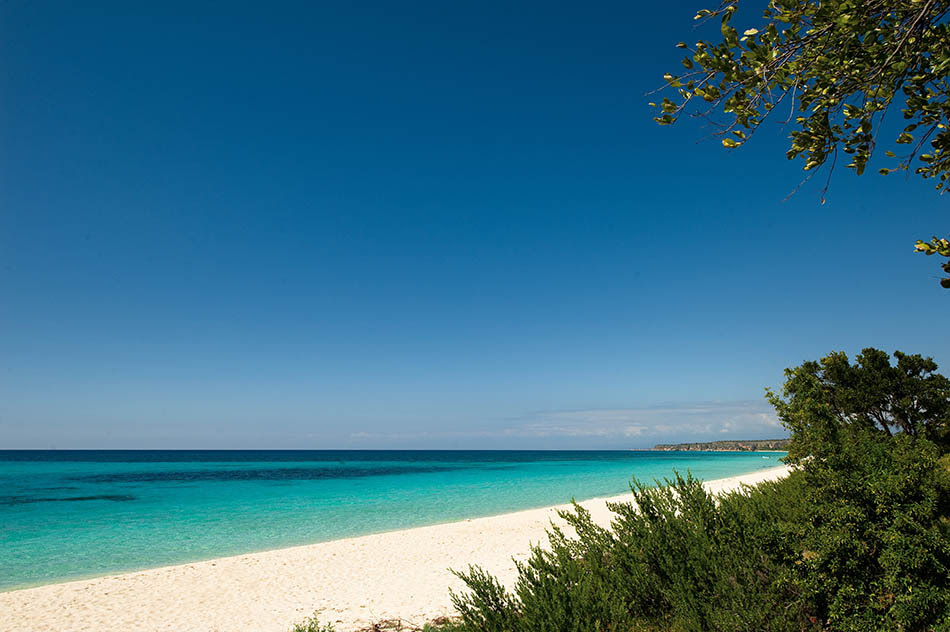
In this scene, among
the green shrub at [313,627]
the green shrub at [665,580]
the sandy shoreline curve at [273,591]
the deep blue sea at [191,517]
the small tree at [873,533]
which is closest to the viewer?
the small tree at [873,533]

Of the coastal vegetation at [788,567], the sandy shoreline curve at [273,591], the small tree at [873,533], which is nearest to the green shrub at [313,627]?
the coastal vegetation at [788,567]

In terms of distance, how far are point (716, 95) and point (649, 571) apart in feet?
16.3

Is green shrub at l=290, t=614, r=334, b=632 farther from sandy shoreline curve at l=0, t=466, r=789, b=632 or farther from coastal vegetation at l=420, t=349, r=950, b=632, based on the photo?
sandy shoreline curve at l=0, t=466, r=789, b=632

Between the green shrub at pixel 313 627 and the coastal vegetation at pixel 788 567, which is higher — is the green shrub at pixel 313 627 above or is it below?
below

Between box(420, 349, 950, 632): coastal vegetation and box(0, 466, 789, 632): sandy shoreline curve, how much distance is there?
243cm

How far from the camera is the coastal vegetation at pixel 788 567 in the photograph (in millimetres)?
3953

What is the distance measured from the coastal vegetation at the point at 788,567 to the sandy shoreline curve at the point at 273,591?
7.96ft

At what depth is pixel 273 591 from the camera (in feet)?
40.9

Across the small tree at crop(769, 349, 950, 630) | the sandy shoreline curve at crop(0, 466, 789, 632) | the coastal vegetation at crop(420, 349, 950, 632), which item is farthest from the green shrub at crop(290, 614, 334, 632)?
the small tree at crop(769, 349, 950, 630)

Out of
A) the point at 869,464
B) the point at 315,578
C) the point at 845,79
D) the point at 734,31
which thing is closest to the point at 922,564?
the point at 869,464

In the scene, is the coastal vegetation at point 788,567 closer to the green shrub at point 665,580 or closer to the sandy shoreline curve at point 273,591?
the green shrub at point 665,580

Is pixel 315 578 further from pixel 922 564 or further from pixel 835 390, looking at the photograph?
pixel 835 390

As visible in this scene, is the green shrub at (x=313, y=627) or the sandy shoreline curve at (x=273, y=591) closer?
the green shrub at (x=313, y=627)

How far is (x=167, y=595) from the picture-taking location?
40.7 feet
